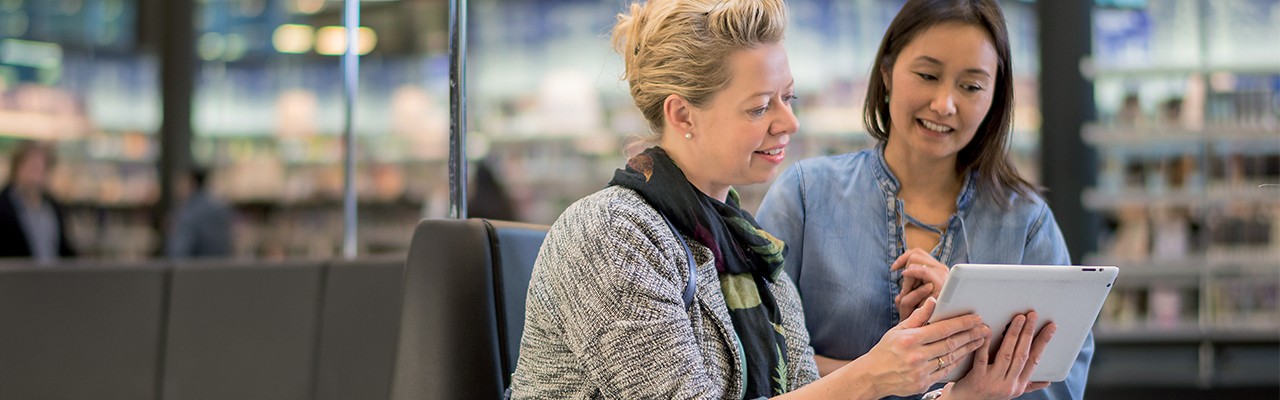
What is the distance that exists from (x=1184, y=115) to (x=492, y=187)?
364 centimetres

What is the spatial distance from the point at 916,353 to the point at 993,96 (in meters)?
0.69

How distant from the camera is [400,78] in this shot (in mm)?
8328

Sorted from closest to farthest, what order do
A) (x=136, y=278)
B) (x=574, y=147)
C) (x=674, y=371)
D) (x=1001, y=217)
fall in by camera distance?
(x=674, y=371) < (x=1001, y=217) < (x=136, y=278) < (x=574, y=147)

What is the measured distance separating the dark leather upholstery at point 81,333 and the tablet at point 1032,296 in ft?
4.86

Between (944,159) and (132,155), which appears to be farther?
(132,155)

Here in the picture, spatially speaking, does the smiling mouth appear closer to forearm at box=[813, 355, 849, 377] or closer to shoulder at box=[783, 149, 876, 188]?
shoulder at box=[783, 149, 876, 188]

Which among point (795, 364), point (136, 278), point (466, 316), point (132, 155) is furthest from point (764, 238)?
point (132, 155)

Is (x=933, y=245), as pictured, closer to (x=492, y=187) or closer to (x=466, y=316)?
(x=466, y=316)

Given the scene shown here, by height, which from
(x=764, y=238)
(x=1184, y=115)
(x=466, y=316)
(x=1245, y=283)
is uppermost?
(x=1184, y=115)

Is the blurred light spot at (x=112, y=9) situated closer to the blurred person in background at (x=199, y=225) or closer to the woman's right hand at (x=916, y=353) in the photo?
the blurred person in background at (x=199, y=225)

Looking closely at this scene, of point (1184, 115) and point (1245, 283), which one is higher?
point (1184, 115)

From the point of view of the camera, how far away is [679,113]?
4.49 ft

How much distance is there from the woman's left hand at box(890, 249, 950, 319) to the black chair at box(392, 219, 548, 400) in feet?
1.79

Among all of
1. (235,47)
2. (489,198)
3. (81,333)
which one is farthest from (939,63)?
(235,47)
